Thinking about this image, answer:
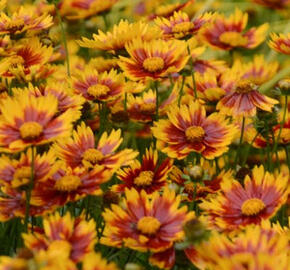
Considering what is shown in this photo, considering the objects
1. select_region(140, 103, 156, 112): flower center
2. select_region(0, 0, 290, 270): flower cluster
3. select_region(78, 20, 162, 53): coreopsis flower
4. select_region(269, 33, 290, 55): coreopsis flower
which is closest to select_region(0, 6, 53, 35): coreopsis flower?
select_region(0, 0, 290, 270): flower cluster

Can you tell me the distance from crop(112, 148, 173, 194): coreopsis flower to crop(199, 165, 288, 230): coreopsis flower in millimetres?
143

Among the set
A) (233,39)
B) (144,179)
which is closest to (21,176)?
(144,179)

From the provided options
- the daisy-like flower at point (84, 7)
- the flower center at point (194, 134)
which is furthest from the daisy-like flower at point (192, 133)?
the daisy-like flower at point (84, 7)

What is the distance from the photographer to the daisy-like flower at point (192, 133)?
1.90 m

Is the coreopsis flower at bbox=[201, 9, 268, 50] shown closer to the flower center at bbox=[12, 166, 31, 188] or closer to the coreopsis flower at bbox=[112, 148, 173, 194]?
the coreopsis flower at bbox=[112, 148, 173, 194]

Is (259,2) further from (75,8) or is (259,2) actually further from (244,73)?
(75,8)

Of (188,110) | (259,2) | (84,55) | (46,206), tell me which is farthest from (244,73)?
(46,206)

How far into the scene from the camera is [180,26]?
2254 mm

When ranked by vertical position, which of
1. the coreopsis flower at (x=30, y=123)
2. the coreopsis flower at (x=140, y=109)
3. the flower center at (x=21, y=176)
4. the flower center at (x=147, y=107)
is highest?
the coreopsis flower at (x=30, y=123)

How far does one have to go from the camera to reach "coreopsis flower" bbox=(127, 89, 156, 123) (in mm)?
2252

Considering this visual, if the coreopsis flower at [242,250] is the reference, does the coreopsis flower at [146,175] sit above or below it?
below

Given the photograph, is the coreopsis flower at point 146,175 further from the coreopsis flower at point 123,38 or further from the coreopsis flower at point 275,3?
the coreopsis flower at point 275,3

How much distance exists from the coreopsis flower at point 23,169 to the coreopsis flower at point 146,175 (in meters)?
0.26

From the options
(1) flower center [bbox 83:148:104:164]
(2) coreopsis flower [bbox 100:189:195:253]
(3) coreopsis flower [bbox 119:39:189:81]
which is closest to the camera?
(2) coreopsis flower [bbox 100:189:195:253]
